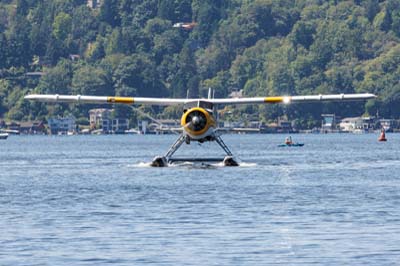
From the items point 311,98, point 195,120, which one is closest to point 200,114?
point 195,120

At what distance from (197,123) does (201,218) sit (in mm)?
23164

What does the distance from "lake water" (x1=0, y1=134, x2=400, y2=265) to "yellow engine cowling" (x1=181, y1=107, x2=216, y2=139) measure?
5.10ft

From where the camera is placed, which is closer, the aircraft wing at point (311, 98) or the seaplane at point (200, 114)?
the seaplane at point (200, 114)

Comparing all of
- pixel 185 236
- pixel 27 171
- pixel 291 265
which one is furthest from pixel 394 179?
pixel 291 265

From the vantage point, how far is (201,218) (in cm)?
4347

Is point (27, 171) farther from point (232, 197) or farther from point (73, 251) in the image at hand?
point (73, 251)

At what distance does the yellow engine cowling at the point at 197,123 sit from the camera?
66.6 meters

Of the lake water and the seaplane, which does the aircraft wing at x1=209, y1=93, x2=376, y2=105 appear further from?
the lake water

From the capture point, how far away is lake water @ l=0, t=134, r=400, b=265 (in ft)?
118

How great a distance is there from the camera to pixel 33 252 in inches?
1438

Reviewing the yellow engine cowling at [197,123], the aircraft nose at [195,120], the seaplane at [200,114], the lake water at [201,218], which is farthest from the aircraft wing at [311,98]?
the lake water at [201,218]

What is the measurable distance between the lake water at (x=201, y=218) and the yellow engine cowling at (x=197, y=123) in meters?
1.55

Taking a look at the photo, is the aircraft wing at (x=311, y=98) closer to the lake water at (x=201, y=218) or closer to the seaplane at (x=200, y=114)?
the seaplane at (x=200, y=114)

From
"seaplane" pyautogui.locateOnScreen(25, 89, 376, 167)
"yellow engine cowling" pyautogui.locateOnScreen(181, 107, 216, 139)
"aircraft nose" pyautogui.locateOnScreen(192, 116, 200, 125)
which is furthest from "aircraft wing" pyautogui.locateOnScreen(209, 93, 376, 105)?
"aircraft nose" pyautogui.locateOnScreen(192, 116, 200, 125)
